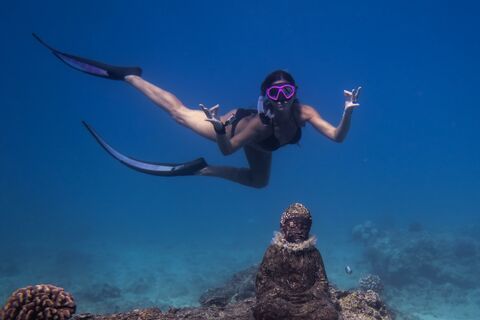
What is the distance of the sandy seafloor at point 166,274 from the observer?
667 inches

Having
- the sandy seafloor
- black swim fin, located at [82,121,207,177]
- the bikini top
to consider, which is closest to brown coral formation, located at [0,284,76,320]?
black swim fin, located at [82,121,207,177]

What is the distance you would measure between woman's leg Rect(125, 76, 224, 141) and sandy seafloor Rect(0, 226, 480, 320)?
1085 centimetres

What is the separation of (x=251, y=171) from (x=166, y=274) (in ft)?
52.1

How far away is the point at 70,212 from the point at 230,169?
186 ft

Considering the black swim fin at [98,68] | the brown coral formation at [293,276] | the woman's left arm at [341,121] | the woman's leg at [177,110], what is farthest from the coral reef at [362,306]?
the black swim fin at [98,68]

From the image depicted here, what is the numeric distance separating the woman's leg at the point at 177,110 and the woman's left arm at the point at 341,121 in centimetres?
219

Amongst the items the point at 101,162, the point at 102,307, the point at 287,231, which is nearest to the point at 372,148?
the point at 101,162

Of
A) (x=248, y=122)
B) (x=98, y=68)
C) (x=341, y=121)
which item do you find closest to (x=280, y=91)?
(x=248, y=122)

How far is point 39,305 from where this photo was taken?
4.41 m

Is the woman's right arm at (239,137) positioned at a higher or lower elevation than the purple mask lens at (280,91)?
lower

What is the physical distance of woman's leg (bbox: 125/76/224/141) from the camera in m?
8.44

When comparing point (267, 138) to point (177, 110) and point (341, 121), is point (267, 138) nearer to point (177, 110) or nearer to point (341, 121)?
point (341, 121)

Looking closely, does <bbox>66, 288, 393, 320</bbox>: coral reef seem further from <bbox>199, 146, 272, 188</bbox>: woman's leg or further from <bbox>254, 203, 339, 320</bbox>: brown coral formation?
<bbox>199, 146, 272, 188</bbox>: woman's leg

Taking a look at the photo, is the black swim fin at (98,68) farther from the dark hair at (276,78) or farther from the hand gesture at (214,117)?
the dark hair at (276,78)
